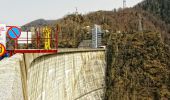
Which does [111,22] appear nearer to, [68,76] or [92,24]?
[92,24]

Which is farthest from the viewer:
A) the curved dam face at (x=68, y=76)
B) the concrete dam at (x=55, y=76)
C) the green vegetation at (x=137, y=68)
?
the green vegetation at (x=137, y=68)

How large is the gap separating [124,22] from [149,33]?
60.0 feet

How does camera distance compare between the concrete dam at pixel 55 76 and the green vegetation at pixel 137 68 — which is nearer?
the concrete dam at pixel 55 76

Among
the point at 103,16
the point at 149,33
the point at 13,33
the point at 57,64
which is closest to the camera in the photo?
the point at 13,33

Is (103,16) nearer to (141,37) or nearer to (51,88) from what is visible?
(141,37)

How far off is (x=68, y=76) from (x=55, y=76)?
354 cm

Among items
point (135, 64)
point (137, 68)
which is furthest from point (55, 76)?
point (135, 64)

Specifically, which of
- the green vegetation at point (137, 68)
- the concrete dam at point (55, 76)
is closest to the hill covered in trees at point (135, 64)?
the green vegetation at point (137, 68)

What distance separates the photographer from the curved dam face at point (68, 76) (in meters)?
9.92

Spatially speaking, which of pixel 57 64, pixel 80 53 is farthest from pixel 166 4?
pixel 57 64

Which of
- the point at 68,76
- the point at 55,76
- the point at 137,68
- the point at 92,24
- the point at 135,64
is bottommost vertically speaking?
the point at 137,68

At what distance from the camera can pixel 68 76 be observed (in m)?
17.3

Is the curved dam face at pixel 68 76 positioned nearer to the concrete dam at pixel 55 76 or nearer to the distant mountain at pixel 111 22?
the concrete dam at pixel 55 76

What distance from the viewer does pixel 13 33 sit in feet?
27.4
